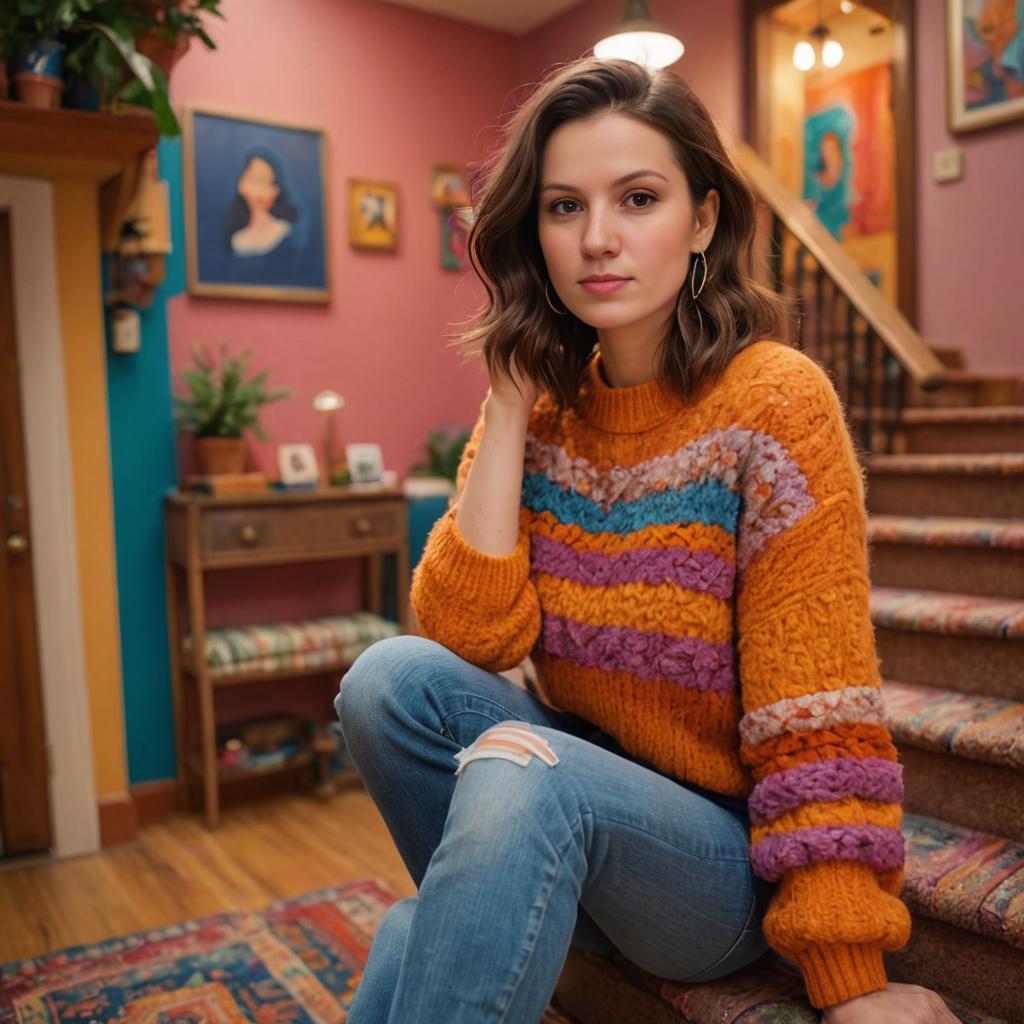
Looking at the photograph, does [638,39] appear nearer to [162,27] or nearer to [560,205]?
[162,27]

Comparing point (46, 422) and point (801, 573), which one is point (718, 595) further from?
point (46, 422)

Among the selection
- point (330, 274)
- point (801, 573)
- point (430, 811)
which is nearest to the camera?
point (801, 573)

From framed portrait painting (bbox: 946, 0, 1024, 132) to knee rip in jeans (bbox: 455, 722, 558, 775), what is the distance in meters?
3.23

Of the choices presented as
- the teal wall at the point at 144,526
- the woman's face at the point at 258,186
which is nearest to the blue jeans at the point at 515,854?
the teal wall at the point at 144,526

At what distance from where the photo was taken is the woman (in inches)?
36.7

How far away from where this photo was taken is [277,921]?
86.1 inches

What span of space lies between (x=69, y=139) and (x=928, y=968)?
7.62 ft

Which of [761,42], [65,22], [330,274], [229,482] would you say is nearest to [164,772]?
[229,482]

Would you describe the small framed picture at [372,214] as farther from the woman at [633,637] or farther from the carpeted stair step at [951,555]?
the woman at [633,637]

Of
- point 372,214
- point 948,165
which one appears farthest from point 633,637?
point 948,165

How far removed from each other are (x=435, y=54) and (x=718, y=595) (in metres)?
3.25

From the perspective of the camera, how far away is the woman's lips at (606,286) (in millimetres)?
1148

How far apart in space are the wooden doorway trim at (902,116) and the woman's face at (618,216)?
9.35 ft

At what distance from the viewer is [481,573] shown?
47.9 inches
